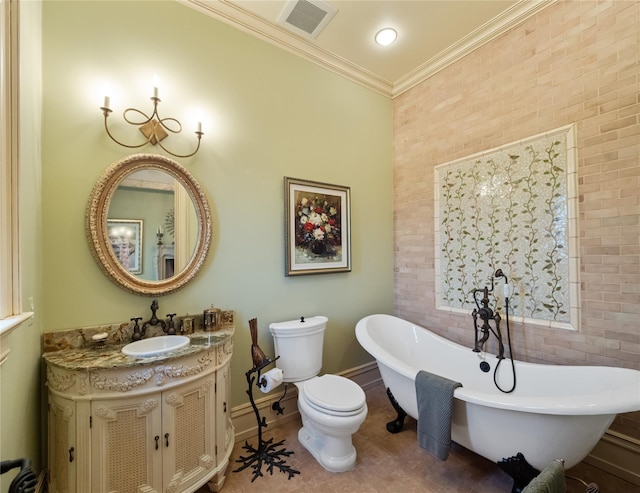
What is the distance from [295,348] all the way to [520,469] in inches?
57.3

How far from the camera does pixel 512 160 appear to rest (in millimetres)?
2170

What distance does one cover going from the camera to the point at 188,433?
1.48 meters

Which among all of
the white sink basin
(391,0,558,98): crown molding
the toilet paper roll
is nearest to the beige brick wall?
(391,0,558,98): crown molding

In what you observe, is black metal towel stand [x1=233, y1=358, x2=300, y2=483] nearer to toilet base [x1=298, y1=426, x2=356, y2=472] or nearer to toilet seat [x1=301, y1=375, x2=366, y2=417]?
toilet base [x1=298, y1=426, x2=356, y2=472]

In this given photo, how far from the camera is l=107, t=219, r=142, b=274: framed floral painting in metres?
1.67

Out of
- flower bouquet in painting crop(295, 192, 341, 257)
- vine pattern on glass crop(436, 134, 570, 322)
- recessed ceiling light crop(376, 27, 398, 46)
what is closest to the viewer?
vine pattern on glass crop(436, 134, 570, 322)

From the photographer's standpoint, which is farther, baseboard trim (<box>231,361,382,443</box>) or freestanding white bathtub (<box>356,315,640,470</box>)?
baseboard trim (<box>231,361,382,443</box>)

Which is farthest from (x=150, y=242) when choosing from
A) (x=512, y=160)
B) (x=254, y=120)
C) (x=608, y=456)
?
(x=608, y=456)

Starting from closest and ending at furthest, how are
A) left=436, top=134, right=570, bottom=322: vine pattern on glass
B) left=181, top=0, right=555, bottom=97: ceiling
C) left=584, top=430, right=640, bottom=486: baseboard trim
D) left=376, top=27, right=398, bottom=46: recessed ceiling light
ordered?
1. left=584, top=430, right=640, bottom=486: baseboard trim
2. left=436, top=134, right=570, bottom=322: vine pattern on glass
3. left=181, top=0, right=555, bottom=97: ceiling
4. left=376, top=27, right=398, bottom=46: recessed ceiling light

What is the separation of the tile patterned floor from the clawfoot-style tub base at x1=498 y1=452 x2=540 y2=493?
0.22m

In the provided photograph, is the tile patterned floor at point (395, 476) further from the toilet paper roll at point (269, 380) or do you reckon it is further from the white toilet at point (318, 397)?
the toilet paper roll at point (269, 380)

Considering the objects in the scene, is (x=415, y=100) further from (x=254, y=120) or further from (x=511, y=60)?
(x=254, y=120)

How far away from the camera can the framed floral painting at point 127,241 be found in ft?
5.49

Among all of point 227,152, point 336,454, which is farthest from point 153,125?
point 336,454
